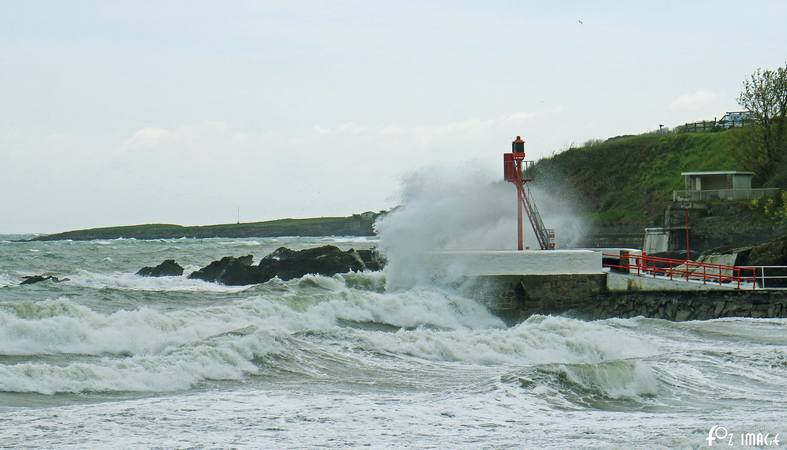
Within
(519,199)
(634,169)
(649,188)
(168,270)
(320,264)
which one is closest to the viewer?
(519,199)

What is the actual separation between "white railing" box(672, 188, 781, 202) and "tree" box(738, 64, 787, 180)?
6.09 metres

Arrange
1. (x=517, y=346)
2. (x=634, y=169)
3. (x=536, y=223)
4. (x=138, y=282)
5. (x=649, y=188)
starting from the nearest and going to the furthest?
(x=517, y=346), (x=536, y=223), (x=138, y=282), (x=649, y=188), (x=634, y=169)

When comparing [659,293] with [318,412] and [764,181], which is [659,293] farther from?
[764,181]

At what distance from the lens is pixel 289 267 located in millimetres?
41500

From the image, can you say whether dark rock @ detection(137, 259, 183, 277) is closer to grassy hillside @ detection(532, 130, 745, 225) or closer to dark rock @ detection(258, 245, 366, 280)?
dark rock @ detection(258, 245, 366, 280)

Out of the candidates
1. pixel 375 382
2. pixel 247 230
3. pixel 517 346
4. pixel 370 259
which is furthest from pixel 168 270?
pixel 247 230

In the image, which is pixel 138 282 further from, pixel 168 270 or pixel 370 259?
pixel 370 259

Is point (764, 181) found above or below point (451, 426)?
above

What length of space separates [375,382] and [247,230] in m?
152

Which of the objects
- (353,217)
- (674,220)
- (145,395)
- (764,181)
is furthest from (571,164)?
(353,217)

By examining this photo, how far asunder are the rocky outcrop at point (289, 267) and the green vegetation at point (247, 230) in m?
93.4

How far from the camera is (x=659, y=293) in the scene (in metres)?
25.8

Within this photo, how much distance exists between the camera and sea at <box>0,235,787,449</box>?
12.4 metres

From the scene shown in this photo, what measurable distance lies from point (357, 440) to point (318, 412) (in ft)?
5.77
